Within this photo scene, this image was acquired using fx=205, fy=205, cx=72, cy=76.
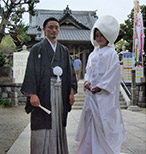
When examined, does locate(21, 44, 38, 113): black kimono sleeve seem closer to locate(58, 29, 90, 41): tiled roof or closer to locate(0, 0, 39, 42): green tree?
locate(0, 0, 39, 42): green tree

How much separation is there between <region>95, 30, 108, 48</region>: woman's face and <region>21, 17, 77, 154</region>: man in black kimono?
559mm

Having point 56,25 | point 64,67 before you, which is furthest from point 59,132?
point 56,25

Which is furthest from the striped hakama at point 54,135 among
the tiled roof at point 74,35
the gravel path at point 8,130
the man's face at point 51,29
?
the tiled roof at point 74,35

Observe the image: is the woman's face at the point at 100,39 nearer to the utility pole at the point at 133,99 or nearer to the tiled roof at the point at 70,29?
the utility pole at the point at 133,99

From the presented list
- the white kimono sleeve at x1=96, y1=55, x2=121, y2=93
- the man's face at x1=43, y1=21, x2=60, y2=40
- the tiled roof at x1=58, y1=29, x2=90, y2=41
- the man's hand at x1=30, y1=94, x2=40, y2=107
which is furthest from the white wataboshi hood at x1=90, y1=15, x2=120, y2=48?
the tiled roof at x1=58, y1=29, x2=90, y2=41

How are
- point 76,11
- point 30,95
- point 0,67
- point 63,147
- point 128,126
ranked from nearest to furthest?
point 30,95 → point 63,147 → point 128,126 → point 0,67 → point 76,11

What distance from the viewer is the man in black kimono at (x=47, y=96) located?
7.73 ft

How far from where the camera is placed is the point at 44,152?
236cm

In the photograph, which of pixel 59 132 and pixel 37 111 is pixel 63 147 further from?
pixel 37 111

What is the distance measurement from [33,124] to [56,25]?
1217mm

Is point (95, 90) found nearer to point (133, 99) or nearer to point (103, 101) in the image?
point (103, 101)

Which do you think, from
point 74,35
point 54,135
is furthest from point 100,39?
point 74,35

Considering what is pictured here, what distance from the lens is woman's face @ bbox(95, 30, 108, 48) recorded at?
2.66 meters

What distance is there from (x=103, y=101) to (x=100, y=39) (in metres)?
0.81
